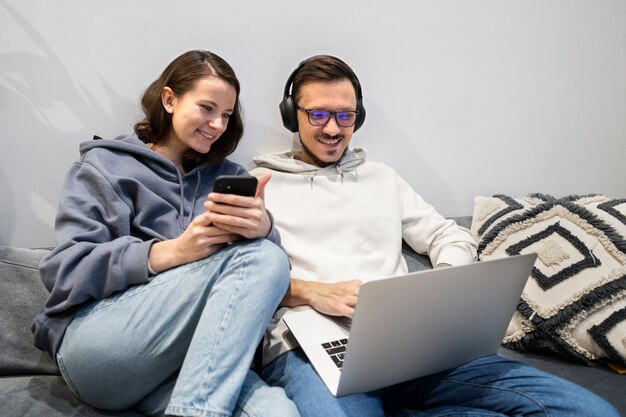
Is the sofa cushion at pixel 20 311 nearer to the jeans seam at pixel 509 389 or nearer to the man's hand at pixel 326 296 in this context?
the man's hand at pixel 326 296

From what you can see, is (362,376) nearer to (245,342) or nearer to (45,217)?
(245,342)

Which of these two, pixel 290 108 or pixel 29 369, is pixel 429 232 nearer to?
pixel 290 108

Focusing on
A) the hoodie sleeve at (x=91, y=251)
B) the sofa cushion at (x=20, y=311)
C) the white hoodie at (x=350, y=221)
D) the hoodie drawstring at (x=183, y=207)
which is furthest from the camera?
the white hoodie at (x=350, y=221)

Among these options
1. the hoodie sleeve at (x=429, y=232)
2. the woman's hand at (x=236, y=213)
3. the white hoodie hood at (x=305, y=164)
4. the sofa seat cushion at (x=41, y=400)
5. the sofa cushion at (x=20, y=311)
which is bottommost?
the sofa seat cushion at (x=41, y=400)

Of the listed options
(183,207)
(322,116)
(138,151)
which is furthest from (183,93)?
(322,116)

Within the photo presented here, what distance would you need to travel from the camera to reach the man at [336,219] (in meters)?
1.04

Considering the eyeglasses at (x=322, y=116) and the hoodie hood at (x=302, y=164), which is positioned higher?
the eyeglasses at (x=322, y=116)

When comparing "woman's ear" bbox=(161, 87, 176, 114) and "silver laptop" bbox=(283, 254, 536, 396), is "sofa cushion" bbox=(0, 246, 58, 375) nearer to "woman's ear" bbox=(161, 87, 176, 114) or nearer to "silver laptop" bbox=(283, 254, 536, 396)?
"woman's ear" bbox=(161, 87, 176, 114)

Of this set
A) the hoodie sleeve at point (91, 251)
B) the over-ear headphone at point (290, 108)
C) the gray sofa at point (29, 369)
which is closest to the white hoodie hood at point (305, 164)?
the over-ear headphone at point (290, 108)

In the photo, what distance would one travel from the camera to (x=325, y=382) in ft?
2.86

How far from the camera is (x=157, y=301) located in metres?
0.82

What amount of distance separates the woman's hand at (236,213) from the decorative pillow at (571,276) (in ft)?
2.88

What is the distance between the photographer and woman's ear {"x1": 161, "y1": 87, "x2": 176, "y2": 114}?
118 cm

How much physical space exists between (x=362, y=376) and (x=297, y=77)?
2.99 feet
